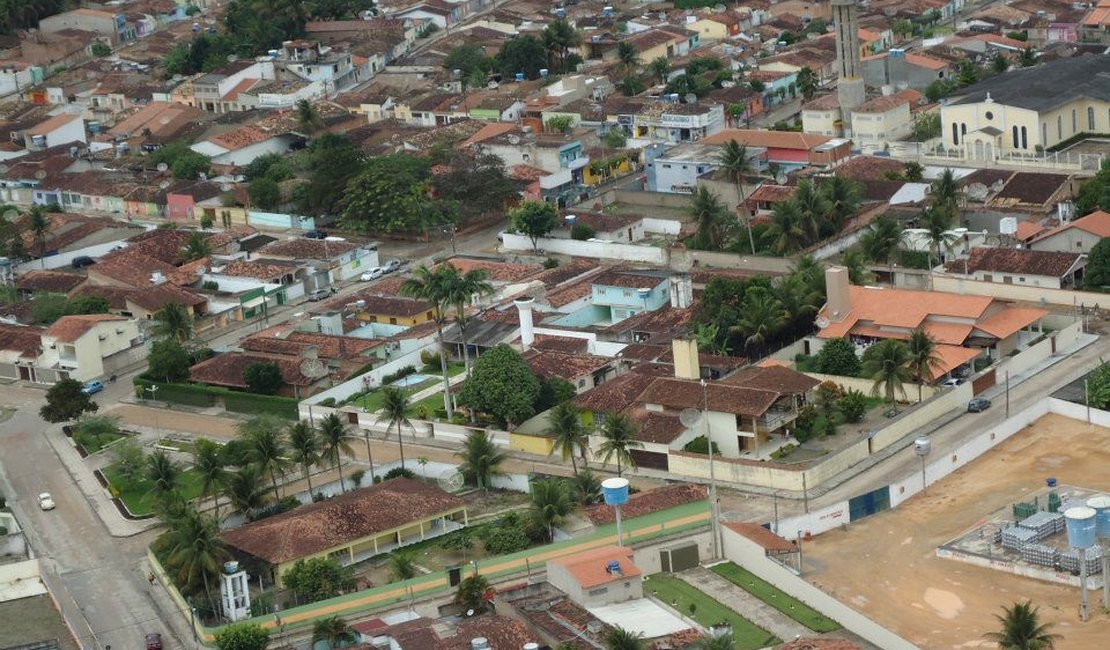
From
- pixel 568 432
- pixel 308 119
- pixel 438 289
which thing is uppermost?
pixel 438 289

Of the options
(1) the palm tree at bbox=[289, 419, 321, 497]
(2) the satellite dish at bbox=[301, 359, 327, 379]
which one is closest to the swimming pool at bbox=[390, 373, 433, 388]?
(2) the satellite dish at bbox=[301, 359, 327, 379]

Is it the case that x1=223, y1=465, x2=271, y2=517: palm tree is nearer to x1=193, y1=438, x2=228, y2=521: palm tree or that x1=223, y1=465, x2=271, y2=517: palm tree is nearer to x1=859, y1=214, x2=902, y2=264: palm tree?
x1=193, y1=438, x2=228, y2=521: palm tree

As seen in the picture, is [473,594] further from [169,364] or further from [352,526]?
[169,364]

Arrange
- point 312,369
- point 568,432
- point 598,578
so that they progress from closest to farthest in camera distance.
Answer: point 598,578, point 568,432, point 312,369

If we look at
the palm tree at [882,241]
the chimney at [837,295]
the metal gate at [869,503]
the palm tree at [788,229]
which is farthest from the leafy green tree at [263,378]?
the metal gate at [869,503]

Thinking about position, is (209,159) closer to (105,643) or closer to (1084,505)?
(105,643)

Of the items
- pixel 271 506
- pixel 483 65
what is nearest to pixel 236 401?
pixel 271 506

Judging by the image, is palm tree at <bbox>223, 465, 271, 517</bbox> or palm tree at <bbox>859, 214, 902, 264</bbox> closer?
palm tree at <bbox>223, 465, 271, 517</bbox>

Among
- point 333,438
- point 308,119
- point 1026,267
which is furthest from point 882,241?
point 308,119
